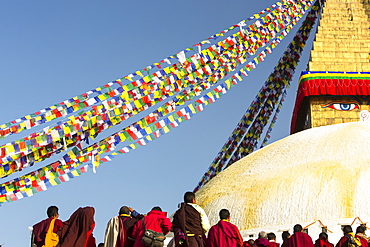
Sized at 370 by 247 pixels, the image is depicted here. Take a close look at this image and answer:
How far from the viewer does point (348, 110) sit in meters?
18.1

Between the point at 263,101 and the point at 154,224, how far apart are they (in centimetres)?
1258

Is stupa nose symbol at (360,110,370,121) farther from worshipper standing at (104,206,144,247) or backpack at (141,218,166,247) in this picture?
backpack at (141,218,166,247)

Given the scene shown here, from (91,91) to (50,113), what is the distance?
929 mm

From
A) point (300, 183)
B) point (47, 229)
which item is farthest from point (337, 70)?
point (47, 229)

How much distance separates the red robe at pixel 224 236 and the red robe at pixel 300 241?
1.40 m

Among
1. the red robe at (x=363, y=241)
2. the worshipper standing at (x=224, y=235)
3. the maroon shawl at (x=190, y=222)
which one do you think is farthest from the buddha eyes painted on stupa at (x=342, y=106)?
the maroon shawl at (x=190, y=222)

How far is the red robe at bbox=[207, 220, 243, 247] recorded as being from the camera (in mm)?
6852

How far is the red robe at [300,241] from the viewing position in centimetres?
800

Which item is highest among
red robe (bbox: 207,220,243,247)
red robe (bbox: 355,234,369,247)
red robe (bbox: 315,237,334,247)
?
red robe (bbox: 207,220,243,247)

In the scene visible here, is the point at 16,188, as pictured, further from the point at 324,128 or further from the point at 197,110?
the point at 324,128

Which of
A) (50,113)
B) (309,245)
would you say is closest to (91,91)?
(50,113)

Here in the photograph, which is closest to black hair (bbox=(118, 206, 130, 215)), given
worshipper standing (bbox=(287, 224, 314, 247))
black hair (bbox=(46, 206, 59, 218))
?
black hair (bbox=(46, 206, 59, 218))

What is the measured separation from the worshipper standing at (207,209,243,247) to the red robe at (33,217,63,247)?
1.73 meters

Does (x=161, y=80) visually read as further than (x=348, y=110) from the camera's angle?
No
